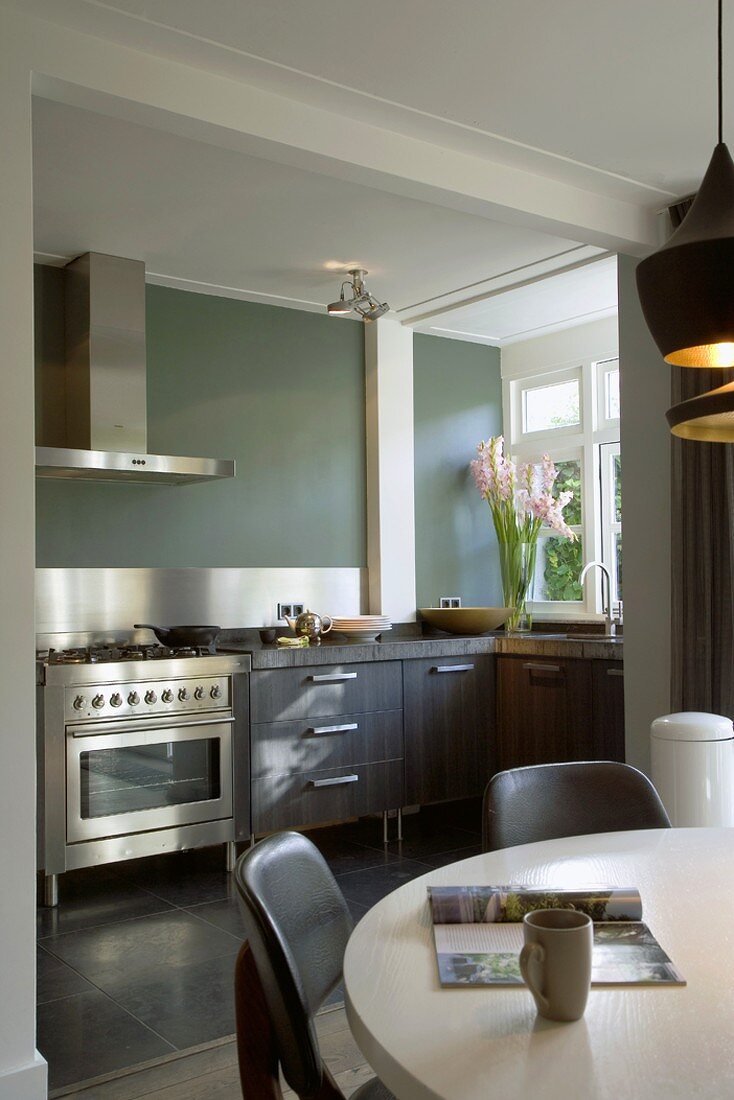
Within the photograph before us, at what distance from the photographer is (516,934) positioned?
129cm

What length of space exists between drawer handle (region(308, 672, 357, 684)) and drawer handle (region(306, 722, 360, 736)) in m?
0.20

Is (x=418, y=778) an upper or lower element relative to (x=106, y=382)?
lower

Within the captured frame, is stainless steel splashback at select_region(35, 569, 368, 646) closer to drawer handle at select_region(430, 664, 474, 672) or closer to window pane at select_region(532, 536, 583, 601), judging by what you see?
drawer handle at select_region(430, 664, 474, 672)

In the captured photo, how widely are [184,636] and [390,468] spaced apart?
1.66 m

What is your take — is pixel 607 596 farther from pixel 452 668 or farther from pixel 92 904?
pixel 92 904

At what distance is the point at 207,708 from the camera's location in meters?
4.24

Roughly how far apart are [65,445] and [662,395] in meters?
2.57

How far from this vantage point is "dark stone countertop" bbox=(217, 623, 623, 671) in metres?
4.43

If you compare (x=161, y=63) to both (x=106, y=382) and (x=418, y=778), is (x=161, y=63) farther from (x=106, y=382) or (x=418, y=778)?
(x=418, y=778)

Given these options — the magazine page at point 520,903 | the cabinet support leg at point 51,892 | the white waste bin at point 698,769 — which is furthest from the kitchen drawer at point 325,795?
the magazine page at point 520,903

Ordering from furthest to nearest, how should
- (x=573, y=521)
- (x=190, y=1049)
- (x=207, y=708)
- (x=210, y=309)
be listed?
(x=573, y=521) → (x=210, y=309) → (x=207, y=708) → (x=190, y=1049)

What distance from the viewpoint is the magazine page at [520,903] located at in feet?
4.23

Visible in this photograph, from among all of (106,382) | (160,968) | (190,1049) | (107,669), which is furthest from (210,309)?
(190,1049)

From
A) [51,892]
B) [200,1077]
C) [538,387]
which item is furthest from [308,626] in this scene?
[200,1077]
